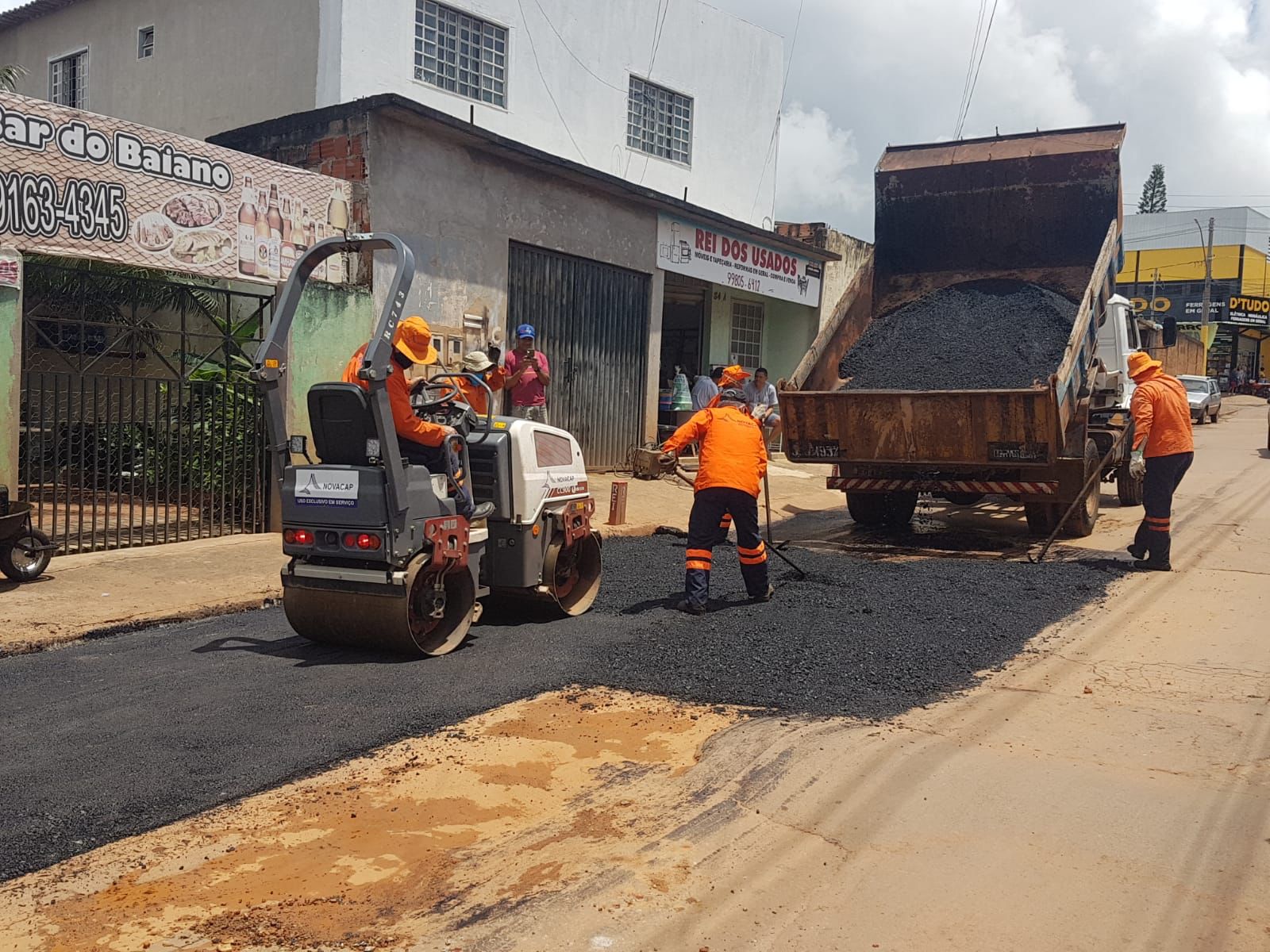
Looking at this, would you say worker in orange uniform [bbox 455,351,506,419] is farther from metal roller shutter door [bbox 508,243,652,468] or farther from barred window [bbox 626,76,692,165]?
barred window [bbox 626,76,692,165]

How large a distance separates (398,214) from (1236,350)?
48698 millimetres

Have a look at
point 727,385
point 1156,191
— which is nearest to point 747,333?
point 727,385

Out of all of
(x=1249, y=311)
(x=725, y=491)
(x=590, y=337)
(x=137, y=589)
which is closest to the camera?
(x=725, y=491)

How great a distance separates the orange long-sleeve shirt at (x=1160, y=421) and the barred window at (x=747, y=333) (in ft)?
32.5

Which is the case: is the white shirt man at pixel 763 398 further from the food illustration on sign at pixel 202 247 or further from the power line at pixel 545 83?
the food illustration on sign at pixel 202 247

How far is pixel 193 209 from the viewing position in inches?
361

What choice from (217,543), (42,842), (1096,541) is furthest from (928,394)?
(42,842)

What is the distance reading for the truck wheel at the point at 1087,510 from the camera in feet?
34.4

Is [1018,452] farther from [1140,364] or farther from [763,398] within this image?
[763,398]

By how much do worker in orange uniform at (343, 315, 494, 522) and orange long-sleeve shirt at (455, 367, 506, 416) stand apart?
0.57 m

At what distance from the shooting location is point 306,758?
169 inches

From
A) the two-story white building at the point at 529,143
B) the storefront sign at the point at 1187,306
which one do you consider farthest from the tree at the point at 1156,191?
the two-story white building at the point at 529,143

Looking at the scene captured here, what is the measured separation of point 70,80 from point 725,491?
16.8m

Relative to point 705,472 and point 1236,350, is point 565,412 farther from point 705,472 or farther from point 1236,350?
point 1236,350
